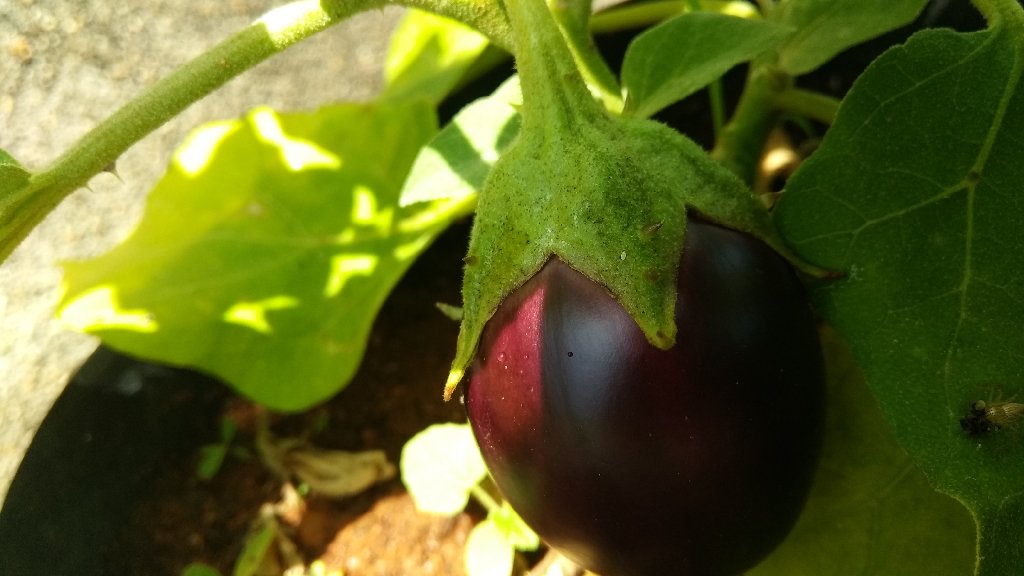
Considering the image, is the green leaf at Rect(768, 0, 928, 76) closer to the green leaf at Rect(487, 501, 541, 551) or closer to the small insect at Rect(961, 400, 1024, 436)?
the small insect at Rect(961, 400, 1024, 436)

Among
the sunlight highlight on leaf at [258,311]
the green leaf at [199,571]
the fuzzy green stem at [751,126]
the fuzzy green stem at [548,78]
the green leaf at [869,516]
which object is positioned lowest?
the green leaf at [199,571]

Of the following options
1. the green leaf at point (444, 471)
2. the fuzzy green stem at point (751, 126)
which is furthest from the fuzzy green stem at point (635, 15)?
the green leaf at point (444, 471)

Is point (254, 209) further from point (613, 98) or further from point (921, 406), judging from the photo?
point (921, 406)

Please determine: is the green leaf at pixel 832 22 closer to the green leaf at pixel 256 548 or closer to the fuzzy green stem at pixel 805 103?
the fuzzy green stem at pixel 805 103

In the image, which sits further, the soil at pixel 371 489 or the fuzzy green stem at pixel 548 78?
the soil at pixel 371 489

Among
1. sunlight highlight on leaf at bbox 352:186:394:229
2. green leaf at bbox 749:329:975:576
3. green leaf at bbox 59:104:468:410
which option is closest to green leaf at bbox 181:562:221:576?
green leaf at bbox 59:104:468:410

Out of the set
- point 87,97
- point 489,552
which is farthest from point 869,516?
point 87,97

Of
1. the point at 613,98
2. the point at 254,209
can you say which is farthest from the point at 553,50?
the point at 254,209
